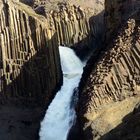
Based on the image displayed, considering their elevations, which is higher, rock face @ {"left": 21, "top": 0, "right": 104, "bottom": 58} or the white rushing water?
rock face @ {"left": 21, "top": 0, "right": 104, "bottom": 58}

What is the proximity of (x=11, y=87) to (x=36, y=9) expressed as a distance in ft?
47.4

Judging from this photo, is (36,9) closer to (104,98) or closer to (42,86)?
(42,86)

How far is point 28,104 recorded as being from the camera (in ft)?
248

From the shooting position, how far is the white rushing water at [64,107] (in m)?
66.2

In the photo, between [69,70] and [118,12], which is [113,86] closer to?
[118,12]

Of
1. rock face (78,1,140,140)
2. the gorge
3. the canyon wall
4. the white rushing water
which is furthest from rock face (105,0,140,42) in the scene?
the canyon wall

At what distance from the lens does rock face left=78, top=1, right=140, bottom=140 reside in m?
56.6

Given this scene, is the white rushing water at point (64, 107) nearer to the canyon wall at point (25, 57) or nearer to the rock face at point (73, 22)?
the canyon wall at point (25, 57)

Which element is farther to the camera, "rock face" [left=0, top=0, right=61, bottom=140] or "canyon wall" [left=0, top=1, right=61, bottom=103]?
"canyon wall" [left=0, top=1, right=61, bottom=103]

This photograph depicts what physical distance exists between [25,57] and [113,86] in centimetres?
1876

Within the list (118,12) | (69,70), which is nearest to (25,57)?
(69,70)

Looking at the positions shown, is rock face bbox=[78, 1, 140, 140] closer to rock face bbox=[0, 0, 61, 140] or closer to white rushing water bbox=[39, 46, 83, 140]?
white rushing water bbox=[39, 46, 83, 140]

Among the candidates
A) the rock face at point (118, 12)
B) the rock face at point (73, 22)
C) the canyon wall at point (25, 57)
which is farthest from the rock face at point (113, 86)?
the rock face at point (73, 22)

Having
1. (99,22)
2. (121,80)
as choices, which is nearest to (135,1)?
(121,80)
